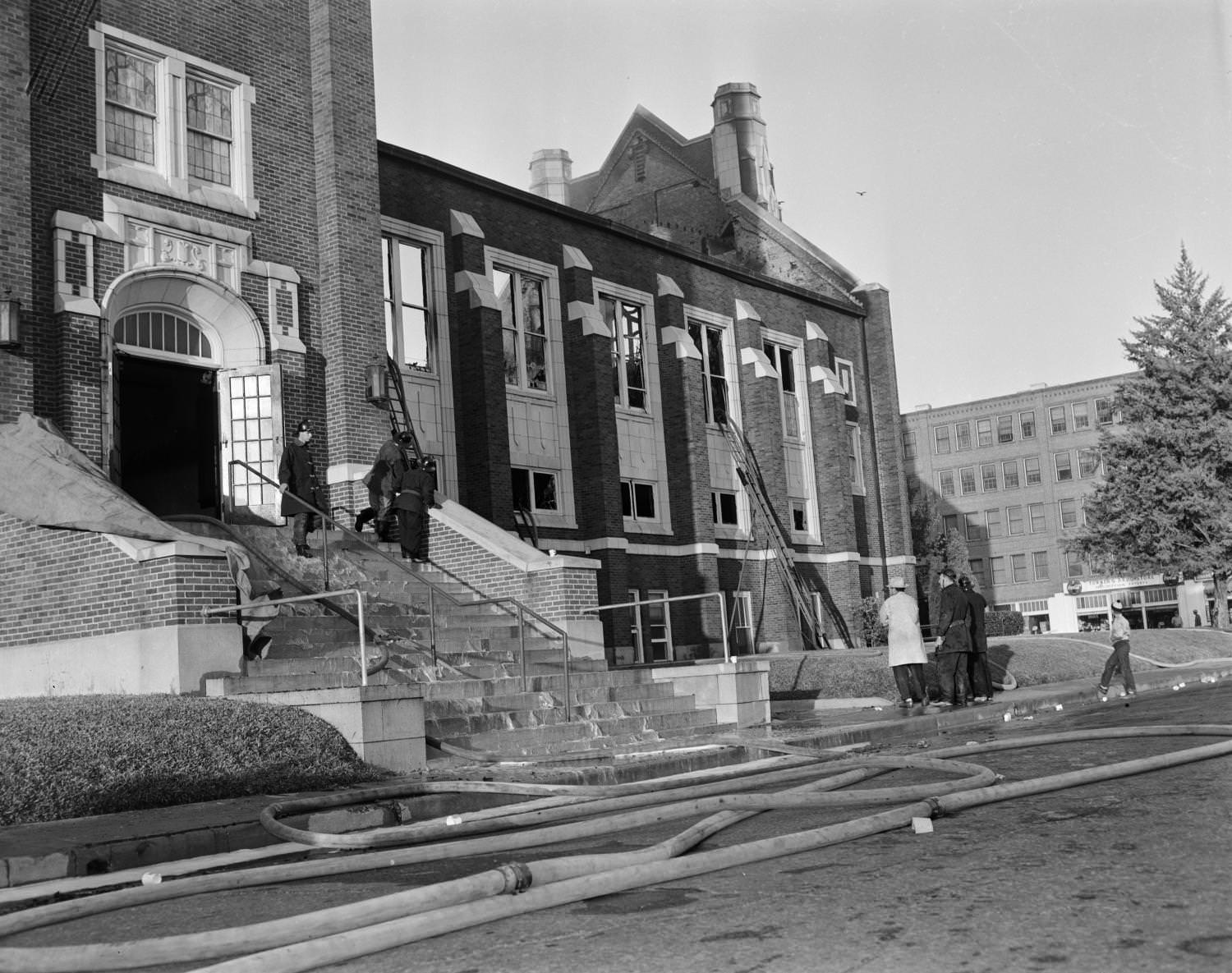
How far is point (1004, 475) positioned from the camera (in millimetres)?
78250

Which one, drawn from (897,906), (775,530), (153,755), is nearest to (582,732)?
(153,755)

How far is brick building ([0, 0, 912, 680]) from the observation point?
58.3 feet

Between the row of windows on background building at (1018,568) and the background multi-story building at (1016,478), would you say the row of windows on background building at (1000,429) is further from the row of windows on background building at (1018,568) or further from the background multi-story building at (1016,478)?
the row of windows on background building at (1018,568)

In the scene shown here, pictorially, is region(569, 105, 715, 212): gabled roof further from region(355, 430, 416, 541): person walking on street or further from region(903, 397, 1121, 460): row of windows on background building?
region(903, 397, 1121, 460): row of windows on background building

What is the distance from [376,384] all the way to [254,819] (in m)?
12.7

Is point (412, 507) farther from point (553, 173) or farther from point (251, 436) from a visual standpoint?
point (553, 173)

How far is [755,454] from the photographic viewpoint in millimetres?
34250

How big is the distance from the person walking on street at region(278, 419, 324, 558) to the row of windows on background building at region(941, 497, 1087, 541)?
61967 millimetres

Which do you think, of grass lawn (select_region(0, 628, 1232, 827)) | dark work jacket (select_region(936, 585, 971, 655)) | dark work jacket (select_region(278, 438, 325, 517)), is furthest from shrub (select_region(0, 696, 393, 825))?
dark work jacket (select_region(936, 585, 971, 655))

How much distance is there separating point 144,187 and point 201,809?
12.2m

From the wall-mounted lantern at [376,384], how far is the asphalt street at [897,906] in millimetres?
14401

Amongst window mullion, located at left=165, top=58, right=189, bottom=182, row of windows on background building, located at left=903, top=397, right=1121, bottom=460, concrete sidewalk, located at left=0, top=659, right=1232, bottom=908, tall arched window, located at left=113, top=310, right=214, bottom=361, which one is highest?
row of windows on background building, located at left=903, top=397, right=1121, bottom=460

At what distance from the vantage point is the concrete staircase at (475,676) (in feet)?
43.5

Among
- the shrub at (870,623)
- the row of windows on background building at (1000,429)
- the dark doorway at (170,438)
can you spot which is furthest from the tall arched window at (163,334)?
the row of windows on background building at (1000,429)
